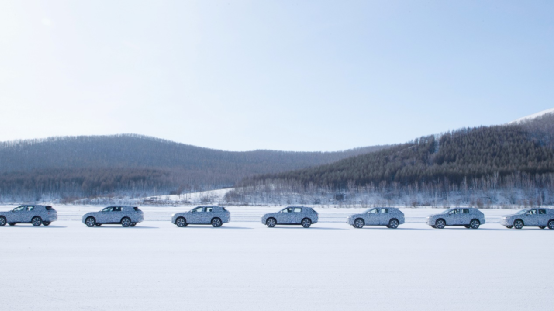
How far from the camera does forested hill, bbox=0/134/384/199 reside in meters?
138

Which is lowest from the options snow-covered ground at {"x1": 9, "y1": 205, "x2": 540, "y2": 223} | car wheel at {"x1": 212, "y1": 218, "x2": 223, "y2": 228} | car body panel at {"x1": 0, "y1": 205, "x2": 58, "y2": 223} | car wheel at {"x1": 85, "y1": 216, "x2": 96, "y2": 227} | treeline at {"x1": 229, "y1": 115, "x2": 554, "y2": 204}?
snow-covered ground at {"x1": 9, "y1": 205, "x2": 540, "y2": 223}

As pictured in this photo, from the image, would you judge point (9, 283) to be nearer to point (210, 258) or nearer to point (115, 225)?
point (210, 258)

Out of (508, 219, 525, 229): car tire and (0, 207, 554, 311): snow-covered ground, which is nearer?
(0, 207, 554, 311): snow-covered ground

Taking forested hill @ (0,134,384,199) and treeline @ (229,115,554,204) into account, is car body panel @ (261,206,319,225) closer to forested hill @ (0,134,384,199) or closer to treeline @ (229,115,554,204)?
treeline @ (229,115,554,204)

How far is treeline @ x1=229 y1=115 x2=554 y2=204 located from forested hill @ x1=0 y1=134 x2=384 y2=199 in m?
38.1

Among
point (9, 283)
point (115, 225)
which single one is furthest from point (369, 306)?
point (115, 225)

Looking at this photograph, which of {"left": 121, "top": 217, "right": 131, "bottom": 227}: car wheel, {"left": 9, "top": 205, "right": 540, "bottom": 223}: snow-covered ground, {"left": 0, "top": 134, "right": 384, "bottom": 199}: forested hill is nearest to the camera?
{"left": 121, "top": 217, "right": 131, "bottom": 227}: car wheel

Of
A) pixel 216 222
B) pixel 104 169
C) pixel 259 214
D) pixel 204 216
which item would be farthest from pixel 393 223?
pixel 104 169

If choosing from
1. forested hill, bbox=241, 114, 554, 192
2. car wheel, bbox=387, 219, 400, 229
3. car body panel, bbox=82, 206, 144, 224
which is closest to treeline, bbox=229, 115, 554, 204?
forested hill, bbox=241, 114, 554, 192

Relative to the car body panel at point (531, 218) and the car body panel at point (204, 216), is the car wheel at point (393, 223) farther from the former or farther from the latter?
the car body panel at point (204, 216)

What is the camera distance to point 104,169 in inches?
6156

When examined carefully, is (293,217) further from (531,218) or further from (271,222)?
(531,218)

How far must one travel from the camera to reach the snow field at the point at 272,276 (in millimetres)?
8039

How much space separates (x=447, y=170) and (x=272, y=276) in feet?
372
